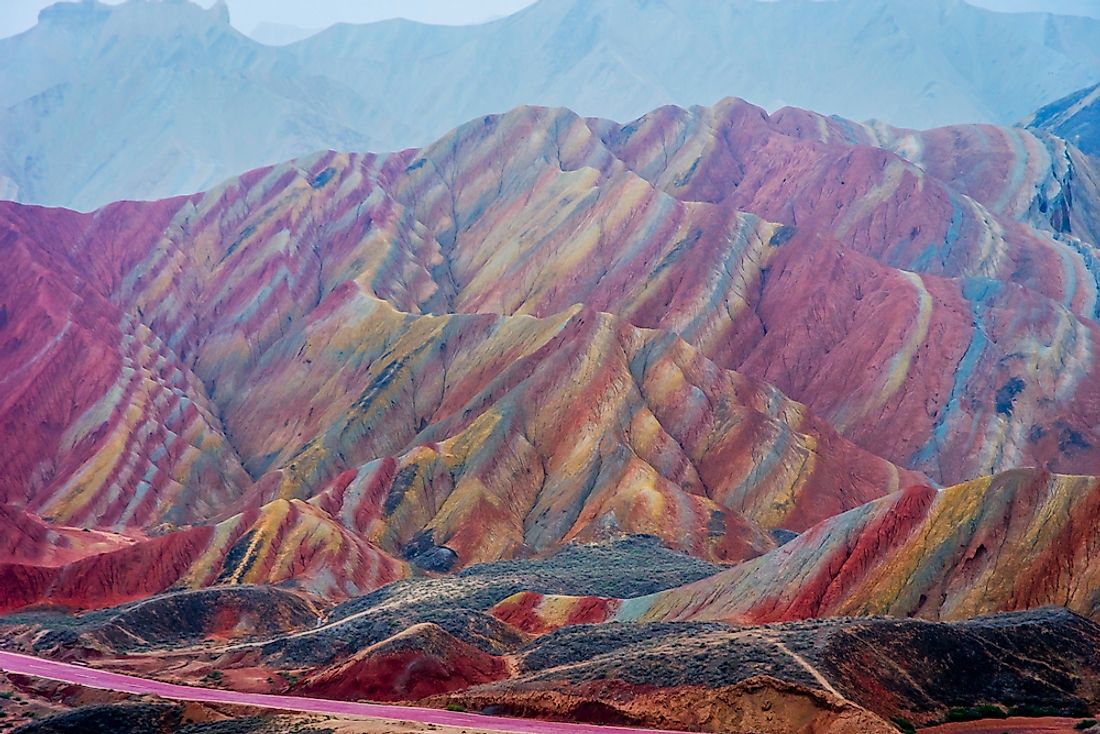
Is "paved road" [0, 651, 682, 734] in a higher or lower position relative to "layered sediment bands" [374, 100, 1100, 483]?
lower

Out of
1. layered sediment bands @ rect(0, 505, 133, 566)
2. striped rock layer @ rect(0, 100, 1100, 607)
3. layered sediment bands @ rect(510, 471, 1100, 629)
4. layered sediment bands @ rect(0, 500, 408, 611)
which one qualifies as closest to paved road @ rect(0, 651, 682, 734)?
layered sediment bands @ rect(510, 471, 1100, 629)

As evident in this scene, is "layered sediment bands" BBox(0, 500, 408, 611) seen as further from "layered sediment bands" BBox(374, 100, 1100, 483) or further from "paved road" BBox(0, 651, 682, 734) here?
"layered sediment bands" BBox(374, 100, 1100, 483)

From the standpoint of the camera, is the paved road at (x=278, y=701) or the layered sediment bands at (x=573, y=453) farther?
the layered sediment bands at (x=573, y=453)

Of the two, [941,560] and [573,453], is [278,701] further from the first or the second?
[573,453]

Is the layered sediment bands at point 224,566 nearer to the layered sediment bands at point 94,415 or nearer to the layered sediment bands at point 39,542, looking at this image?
the layered sediment bands at point 39,542

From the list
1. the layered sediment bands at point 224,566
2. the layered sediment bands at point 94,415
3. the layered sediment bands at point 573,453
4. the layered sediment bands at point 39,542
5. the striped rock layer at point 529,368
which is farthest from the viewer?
the layered sediment bands at point 94,415

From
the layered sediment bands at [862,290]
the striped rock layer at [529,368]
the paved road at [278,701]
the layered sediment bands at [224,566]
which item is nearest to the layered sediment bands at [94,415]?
the striped rock layer at [529,368]
